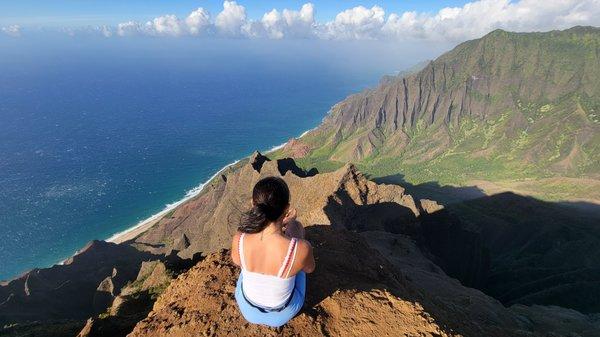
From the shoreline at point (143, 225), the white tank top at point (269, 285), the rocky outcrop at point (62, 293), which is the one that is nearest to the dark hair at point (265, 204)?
the white tank top at point (269, 285)

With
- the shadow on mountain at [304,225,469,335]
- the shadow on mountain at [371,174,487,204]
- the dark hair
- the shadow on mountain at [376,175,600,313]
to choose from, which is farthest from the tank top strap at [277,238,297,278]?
the shadow on mountain at [371,174,487,204]

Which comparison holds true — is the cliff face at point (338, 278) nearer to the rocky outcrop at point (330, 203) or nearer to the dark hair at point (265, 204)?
the rocky outcrop at point (330, 203)

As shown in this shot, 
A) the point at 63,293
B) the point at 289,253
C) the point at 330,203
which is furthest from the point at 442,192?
the point at 289,253

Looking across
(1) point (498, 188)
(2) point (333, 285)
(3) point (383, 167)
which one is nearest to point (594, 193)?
(1) point (498, 188)

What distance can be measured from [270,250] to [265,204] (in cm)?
104

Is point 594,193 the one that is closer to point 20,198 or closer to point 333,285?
point 333,285

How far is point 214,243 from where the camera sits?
2879 inches

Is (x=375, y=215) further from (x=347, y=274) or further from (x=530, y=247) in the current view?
(x=530, y=247)

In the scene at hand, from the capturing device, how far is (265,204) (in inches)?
293

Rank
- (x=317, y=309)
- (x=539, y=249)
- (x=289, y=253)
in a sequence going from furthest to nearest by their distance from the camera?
1. (x=539, y=249)
2. (x=317, y=309)
3. (x=289, y=253)

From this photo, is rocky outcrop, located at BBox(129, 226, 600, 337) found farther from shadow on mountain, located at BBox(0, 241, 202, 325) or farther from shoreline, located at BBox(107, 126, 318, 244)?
shoreline, located at BBox(107, 126, 318, 244)

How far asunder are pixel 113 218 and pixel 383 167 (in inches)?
4773

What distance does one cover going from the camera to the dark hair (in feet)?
24.2

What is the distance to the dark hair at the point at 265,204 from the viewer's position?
737cm
